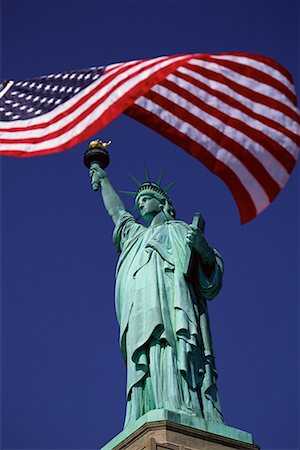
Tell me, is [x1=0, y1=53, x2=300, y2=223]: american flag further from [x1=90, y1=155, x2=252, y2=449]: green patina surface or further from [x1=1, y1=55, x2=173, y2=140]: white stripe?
[x1=90, y1=155, x2=252, y2=449]: green patina surface

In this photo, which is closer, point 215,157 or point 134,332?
point 134,332

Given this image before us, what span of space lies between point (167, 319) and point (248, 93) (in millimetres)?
4563

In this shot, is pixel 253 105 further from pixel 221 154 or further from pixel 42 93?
pixel 42 93

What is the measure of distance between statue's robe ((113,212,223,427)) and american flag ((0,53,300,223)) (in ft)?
4.72

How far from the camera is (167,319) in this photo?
1902 centimetres

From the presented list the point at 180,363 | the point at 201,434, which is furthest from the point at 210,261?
the point at 201,434

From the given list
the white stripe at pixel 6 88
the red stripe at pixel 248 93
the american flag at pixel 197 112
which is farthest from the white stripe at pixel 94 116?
the white stripe at pixel 6 88

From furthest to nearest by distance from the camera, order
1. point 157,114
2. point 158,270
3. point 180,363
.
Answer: point 157,114 → point 158,270 → point 180,363

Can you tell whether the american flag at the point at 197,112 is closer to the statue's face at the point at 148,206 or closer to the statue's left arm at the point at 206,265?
the statue's left arm at the point at 206,265

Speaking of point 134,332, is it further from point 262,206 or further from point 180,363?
point 262,206

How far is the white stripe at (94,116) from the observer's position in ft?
66.7

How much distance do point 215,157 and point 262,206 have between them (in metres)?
1.10

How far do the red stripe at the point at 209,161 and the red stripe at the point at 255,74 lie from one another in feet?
4.91

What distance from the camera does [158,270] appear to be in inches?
776
